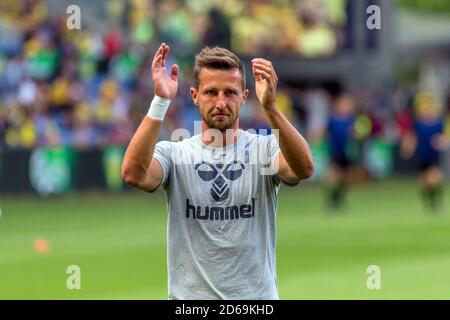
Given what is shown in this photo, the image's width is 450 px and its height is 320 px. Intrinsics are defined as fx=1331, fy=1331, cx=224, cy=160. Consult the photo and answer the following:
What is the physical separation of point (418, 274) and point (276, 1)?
21147 mm

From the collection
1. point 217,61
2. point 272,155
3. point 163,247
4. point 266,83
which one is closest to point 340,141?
point 163,247

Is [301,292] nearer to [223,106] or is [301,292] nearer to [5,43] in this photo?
[223,106]

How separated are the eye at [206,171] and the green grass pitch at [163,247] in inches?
279

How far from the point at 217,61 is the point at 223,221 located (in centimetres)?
81

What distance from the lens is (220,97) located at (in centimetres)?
658

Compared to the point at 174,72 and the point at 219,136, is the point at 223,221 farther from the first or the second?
the point at 174,72

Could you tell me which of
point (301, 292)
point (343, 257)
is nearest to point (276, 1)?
point (343, 257)

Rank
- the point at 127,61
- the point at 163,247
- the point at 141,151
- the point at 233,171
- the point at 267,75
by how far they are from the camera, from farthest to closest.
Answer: the point at 127,61 → the point at 163,247 → the point at 233,171 → the point at 141,151 → the point at 267,75

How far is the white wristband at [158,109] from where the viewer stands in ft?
21.6

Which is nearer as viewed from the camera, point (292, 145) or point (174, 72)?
point (292, 145)

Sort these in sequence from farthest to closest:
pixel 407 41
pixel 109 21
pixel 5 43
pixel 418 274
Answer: pixel 407 41, pixel 109 21, pixel 5 43, pixel 418 274

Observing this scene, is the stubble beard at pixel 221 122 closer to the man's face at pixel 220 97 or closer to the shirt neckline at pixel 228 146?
the man's face at pixel 220 97

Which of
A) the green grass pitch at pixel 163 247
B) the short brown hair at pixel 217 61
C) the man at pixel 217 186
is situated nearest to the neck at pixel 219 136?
the man at pixel 217 186
